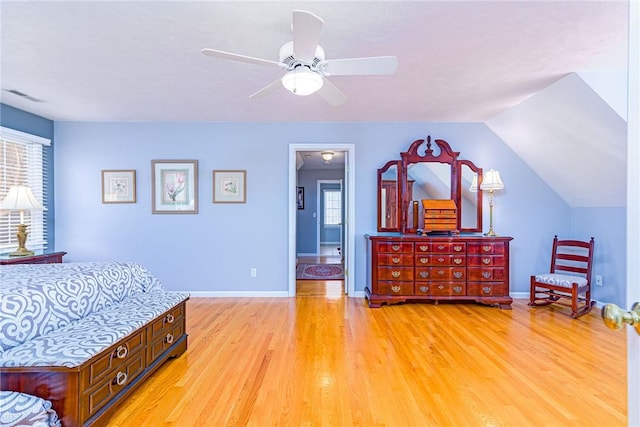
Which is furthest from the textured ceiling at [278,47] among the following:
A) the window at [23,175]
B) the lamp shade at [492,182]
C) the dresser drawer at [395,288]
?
the dresser drawer at [395,288]

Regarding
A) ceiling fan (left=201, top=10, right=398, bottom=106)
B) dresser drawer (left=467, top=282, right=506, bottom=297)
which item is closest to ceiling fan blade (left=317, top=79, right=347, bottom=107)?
ceiling fan (left=201, top=10, right=398, bottom=106)

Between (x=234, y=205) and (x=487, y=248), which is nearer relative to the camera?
(x=487, y=248)

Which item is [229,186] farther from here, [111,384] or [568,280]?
[568,280]

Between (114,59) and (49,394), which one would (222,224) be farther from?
(49,394)

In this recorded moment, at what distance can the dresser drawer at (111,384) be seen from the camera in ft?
4.93

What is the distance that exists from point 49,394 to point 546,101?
171 inches

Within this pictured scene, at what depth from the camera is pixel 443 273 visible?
374 cm

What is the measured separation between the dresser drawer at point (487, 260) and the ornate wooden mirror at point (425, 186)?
50cm

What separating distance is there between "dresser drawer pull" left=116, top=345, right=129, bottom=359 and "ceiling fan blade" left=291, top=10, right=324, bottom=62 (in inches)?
75.7

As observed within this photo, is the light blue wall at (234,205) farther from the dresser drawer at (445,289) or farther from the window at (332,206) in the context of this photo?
the window at (332,206)

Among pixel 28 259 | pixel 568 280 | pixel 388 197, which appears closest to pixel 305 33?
pixel 388 197

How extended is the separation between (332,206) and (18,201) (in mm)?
7176

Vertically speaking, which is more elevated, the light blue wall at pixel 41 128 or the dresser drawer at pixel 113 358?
the light blue wall at pixel 41 128

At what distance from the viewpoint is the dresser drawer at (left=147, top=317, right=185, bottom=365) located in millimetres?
2095
